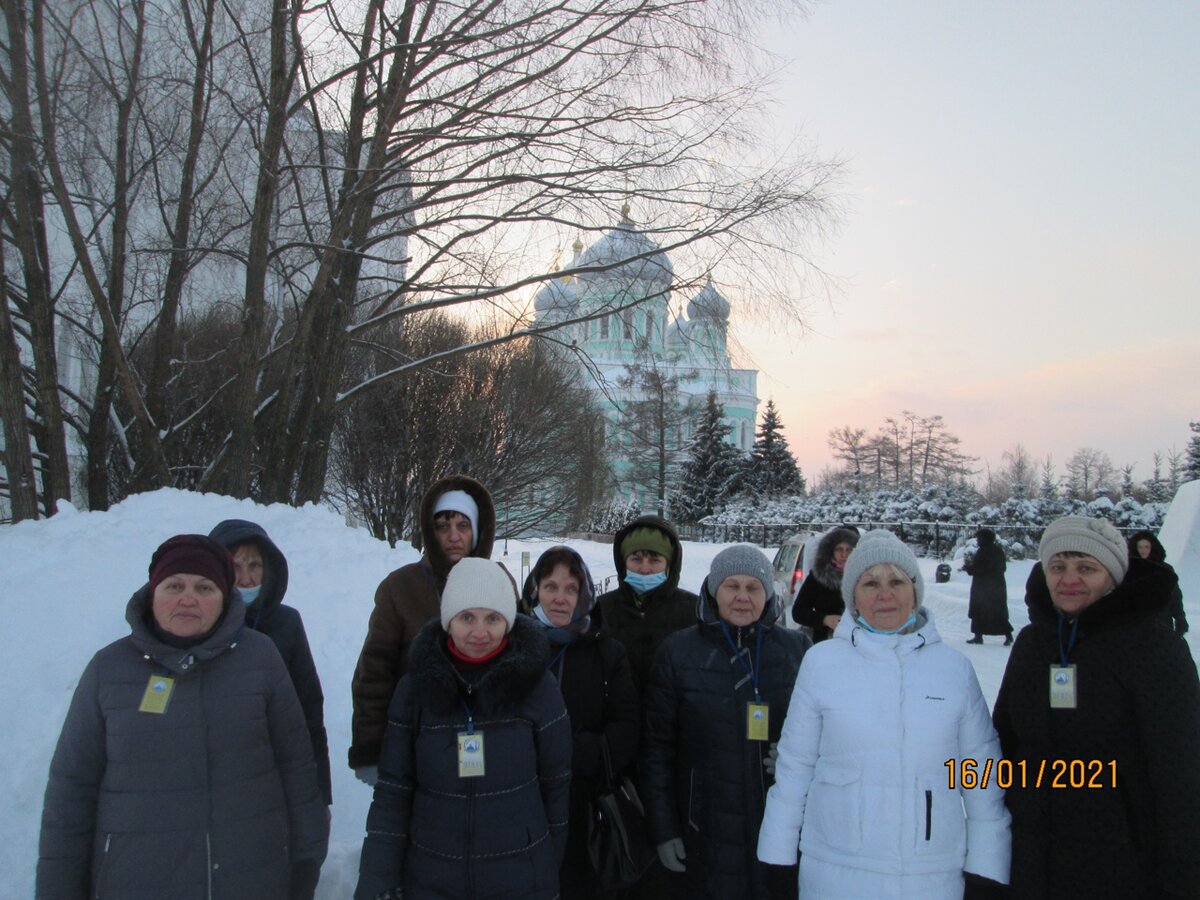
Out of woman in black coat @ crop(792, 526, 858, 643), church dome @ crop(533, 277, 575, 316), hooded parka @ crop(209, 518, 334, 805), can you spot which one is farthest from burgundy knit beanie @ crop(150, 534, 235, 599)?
church dome @ crop(533, 277, 575, 316)

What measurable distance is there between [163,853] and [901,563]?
98.4 inches

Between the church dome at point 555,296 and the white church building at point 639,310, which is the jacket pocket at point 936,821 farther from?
the church dome at point 555,296

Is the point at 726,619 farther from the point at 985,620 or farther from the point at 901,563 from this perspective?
the point at 985,620

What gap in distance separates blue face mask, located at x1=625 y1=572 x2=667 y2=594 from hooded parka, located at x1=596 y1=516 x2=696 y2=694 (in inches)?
0.7

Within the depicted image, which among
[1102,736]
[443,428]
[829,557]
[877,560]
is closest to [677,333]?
[829,557]

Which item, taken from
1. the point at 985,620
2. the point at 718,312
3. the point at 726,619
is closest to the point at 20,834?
the point at 726,619

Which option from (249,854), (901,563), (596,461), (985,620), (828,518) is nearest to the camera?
(249,854)

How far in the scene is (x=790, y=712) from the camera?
9.68ft

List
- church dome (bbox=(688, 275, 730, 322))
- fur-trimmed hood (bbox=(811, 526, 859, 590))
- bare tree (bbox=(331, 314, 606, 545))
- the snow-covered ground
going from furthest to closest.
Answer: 1. bare tree (bbox=(331, 314, 606, 545))
2. church dome (bbox=(688, 275, 730, 322))
3. fur-trimmed hood (bbox=(811, 526, 859, 590))
4. the snow-covered ground

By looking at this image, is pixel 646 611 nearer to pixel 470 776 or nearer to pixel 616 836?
pixel 616 836

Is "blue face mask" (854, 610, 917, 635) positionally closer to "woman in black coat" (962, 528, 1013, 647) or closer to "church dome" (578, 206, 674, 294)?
"church dome" (578, 206, 674, 294)

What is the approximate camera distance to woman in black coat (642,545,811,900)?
3270 millimetres

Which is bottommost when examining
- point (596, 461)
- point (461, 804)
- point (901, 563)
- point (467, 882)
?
point (467, 882)

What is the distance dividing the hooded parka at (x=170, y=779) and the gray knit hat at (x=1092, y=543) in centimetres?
260
